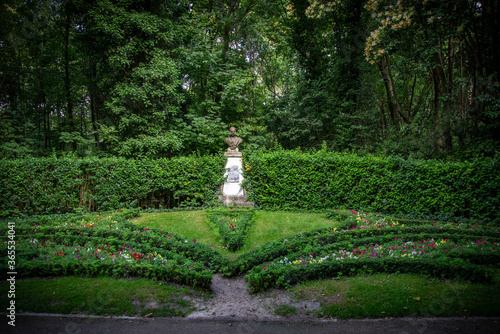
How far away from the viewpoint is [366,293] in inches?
137

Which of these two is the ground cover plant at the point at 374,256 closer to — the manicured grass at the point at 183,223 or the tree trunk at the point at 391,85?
the manicured grass at the point at 183,223

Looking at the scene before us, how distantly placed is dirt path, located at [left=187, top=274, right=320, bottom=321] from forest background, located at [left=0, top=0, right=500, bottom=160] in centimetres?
710

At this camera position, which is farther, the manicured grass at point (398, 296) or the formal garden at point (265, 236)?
the formal garden at point (265, 236)

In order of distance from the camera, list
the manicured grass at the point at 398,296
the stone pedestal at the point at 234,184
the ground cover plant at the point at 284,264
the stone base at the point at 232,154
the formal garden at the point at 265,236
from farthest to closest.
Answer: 1. the stone base at the point at 232,154
2. the stone pedestal at the point at 234,184
3. the formal garden at the point at 265,236
4. the ground cover plant at the point at 284,264
5. the manicured grass at the point at 398,296

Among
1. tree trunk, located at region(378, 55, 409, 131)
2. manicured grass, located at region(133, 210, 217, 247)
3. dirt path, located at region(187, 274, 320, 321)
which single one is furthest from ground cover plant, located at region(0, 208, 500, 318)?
tree trunk, located at region(378, 55, 409, 131)

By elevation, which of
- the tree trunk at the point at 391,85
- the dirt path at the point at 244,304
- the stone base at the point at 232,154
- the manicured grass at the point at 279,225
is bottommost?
the dirt path at the point at 244,304

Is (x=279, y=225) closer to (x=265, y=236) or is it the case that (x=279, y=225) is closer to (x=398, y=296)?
(x=265, y=236)

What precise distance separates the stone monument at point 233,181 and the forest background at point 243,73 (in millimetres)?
1377

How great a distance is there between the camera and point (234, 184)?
9422 millimetres

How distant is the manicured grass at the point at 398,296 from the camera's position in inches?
123

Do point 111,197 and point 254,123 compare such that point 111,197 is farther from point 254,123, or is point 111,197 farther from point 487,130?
point 487,130

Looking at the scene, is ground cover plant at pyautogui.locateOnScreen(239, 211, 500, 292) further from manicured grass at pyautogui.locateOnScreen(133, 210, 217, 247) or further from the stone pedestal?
the stone pedestal

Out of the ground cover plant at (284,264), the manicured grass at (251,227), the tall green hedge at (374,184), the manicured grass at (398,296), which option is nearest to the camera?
the manicured grass at (398,296)

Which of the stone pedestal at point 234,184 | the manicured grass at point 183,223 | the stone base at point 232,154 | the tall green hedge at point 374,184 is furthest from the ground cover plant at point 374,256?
the stone base at point 232,154
